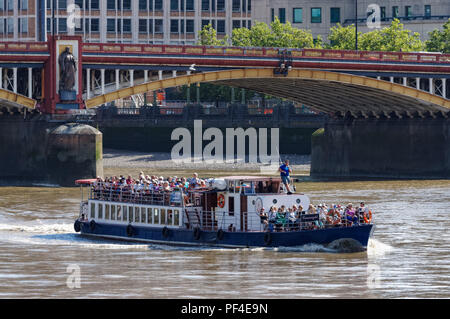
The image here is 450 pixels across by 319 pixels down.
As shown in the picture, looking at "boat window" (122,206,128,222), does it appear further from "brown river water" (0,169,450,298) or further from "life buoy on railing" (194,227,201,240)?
"life buoy on railing" (194,227,201,240)

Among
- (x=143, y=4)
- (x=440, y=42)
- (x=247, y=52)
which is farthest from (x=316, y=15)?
(x=247, y=52)

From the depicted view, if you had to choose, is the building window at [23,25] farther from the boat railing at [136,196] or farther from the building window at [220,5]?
the boat railing at [136,196]

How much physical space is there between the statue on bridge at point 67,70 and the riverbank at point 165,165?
19.7 meters

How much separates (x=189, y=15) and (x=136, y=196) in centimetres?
8835

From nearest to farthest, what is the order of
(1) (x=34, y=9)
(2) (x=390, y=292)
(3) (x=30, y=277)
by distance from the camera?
1. (2) (x=390, y=292)
2. (3) (x=30, y=277)
3. (1) (x=34, y=9)

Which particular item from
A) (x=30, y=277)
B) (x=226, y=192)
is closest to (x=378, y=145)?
(x=226, y=192)

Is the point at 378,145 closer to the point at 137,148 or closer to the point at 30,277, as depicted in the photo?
the point at 137,148

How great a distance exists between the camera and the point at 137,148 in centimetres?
11725

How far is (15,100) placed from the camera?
248ft

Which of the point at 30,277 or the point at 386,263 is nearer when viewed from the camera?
the point at 30,277

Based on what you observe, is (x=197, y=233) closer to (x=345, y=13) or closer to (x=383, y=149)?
(x=383, y=149)

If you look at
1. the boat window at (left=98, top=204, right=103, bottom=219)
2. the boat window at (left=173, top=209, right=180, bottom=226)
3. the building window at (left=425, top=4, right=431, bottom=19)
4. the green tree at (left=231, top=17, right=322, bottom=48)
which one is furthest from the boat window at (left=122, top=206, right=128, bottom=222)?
the building window at (left=425, top=4, right=431, bottom=19)

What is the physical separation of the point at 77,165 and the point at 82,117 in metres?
3.65

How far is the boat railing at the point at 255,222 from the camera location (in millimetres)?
46438
